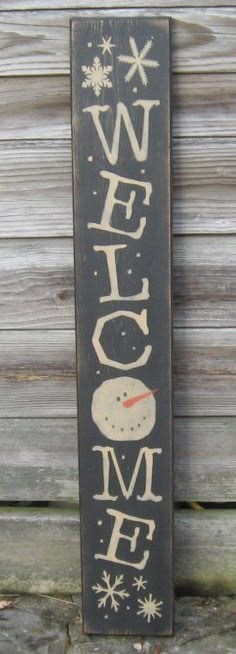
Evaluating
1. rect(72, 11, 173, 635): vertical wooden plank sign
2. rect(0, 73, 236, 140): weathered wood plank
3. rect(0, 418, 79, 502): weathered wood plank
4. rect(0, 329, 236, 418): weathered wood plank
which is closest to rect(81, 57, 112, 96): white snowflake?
rect(72, 11, 173, 635): vertical wooden plank sign

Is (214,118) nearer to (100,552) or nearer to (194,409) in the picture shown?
(194,409)

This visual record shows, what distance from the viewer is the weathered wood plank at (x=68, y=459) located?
65.1 inches

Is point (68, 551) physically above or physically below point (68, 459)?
below

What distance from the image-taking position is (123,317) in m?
1.47

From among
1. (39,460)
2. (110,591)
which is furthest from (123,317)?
(110,591)

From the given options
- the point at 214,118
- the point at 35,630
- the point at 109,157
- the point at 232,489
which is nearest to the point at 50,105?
the point at 109,157

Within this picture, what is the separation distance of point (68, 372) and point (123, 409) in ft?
0.63

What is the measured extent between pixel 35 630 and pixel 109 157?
102 centimetres

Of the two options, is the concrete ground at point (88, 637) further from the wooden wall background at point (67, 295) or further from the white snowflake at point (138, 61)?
the white snowflake at point (138, 61)

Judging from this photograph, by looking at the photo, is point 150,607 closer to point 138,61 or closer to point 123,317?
point 123,317

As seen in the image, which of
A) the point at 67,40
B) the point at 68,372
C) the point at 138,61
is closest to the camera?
the point at 138,61

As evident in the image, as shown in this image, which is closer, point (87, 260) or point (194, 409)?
point (87, 260)

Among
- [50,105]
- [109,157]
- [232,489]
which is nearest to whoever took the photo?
[109,157]

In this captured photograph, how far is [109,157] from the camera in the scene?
1440 millimetres
